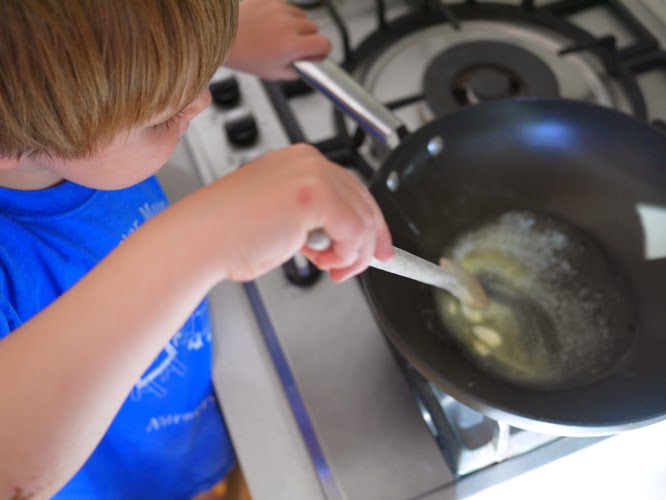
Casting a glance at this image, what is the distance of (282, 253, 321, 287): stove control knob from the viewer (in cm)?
57

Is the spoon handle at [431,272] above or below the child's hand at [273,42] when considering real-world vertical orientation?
below

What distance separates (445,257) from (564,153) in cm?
17

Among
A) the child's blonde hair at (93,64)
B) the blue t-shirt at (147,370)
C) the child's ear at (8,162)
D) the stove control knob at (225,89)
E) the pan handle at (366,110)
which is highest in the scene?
the child's blonde hair at (93,64)

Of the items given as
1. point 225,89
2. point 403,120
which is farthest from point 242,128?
point 403,120

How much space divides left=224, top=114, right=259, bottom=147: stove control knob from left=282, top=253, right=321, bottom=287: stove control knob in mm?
159

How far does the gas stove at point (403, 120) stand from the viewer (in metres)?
0.48

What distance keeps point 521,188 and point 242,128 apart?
296 millimetres

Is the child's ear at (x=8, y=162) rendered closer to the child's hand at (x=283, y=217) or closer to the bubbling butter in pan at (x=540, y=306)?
the child's hand at (x=283, y=217)

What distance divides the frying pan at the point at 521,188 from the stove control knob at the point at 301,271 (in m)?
0.08

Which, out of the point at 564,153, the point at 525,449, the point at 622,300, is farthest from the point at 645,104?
the point at 525,449

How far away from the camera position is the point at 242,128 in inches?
25.5

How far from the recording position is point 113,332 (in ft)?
1.17

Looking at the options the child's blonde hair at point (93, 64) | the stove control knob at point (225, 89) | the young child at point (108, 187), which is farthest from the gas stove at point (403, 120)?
the child's blonde hair at point (93, 64)

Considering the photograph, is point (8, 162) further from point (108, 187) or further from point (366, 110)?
point (366, 110)
